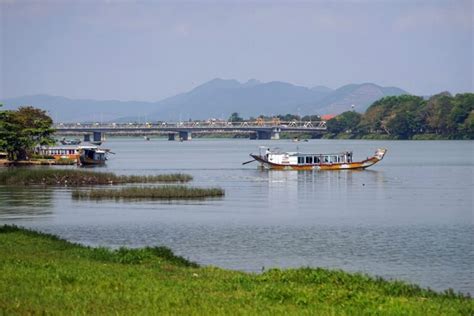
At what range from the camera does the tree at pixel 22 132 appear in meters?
104

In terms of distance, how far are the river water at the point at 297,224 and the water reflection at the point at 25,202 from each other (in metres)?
0.06

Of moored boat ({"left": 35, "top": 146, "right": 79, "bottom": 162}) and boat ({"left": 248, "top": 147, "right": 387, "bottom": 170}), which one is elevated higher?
moored boat ({"left": 35, "top": 146, "right": 79, "bottom": 162})

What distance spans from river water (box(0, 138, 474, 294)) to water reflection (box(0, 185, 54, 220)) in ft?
0.21

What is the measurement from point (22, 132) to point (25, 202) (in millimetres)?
52805

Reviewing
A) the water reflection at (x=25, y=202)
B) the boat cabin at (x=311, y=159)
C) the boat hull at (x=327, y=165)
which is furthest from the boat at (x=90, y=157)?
the water reflection at (x=25, y=202)

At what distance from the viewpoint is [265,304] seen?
17156 millimetres

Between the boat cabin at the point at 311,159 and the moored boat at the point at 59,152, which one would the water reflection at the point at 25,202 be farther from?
the moored boat at the point at 59,152

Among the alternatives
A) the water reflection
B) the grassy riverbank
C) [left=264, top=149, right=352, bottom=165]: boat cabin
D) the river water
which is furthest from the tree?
the grassy riverbank

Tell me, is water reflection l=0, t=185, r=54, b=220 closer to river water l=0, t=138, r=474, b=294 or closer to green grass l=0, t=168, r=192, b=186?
river water l=0, t=138, r=474, b=294

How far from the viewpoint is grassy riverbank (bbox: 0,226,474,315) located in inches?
647

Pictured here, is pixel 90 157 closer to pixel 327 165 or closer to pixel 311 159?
pixel 311 159

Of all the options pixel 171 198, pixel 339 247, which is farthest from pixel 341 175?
pixel 339 247

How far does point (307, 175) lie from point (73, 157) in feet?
117

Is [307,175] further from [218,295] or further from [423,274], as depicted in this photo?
[218,295]
